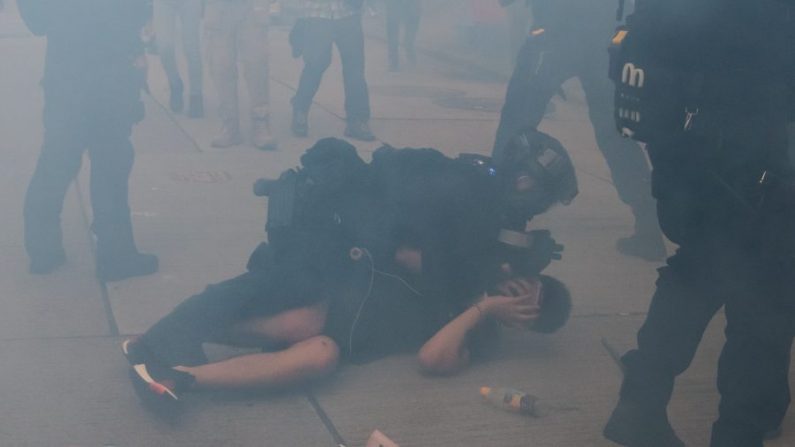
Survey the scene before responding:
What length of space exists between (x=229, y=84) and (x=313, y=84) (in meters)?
0.68

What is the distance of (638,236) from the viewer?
19.5 ft

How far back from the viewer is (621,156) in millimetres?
6004

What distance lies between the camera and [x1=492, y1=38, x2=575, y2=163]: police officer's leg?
19.5 feet

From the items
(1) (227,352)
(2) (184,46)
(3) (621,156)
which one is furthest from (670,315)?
(2) (184,46)

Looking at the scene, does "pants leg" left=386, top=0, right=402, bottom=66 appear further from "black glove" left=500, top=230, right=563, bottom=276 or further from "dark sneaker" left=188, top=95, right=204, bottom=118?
"black glove" left=500, top=230, right=563, bottom=276

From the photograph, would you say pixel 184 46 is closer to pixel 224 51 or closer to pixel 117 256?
pixel 224 51

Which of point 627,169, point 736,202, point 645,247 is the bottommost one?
point 645,247

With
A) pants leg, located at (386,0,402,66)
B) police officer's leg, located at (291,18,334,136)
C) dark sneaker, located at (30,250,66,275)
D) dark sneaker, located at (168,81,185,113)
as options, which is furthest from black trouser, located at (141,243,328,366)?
pants leg, located at (386,0,402,66)

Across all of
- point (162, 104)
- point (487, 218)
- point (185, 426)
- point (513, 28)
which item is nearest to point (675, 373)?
point (487, 218)

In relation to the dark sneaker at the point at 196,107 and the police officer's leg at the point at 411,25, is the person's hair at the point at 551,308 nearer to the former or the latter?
the dark sneaker at the point at 196,107

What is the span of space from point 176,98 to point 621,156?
4600mm

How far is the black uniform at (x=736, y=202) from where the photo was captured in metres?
3.07

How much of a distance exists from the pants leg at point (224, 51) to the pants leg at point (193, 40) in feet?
3.50

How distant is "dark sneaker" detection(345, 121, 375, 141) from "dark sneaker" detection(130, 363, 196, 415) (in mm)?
4774
